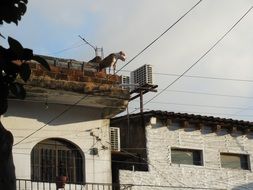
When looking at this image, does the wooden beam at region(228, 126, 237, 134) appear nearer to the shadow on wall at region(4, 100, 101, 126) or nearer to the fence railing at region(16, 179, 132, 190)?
the fence railing at region(16, 179, 132, 190)

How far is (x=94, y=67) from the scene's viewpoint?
1869 centimetres

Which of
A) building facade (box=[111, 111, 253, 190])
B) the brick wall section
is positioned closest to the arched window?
building facade (box=[111, 111, 253, 190])

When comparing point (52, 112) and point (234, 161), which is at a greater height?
point (52, 112)

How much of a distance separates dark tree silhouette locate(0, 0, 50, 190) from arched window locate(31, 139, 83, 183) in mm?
12642

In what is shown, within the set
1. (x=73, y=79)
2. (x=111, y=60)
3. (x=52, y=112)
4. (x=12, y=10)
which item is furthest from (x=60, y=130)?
(x=12, y=10)

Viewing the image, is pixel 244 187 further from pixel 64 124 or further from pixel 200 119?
A: pixel 64 124

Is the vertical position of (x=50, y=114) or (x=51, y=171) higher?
(x=50, y=114)

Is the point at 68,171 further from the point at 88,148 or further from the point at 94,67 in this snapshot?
the point at 94,67

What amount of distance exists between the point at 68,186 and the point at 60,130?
5.28ft

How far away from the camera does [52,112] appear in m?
18.1

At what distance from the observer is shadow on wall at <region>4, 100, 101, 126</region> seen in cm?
1755

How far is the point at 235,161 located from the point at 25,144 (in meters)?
7.64

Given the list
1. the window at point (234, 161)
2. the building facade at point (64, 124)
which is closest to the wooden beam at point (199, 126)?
the window at point (234, 161)

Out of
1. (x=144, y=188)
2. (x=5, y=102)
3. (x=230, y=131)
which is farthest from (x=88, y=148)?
(x=5, y=102)
